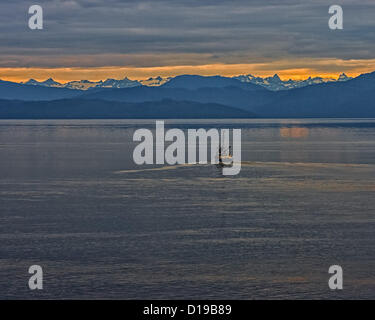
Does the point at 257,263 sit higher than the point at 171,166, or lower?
lower

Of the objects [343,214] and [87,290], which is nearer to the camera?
[87,290]

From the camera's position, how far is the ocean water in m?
32.8

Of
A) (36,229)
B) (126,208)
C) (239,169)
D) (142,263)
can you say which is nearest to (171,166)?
(239,169)

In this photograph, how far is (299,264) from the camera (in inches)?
1441

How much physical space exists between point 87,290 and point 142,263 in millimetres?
5074

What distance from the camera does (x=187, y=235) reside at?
4359 centimetres

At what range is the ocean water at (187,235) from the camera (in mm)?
32781

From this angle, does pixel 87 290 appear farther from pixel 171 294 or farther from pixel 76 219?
pixel 76 219
